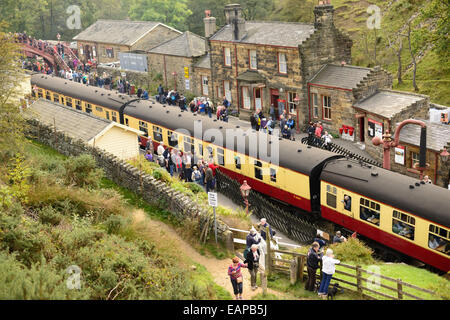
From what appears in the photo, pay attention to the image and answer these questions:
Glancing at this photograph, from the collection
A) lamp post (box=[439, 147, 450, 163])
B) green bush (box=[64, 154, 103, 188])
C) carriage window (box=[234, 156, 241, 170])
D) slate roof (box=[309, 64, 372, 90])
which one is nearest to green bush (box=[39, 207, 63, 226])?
green bush (box=[64, 154, 103, 188])

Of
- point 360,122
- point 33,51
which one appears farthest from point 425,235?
point 33,51

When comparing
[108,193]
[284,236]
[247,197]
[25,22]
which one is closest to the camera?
[108,193]

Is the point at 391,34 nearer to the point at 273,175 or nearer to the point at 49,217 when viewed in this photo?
the point at 273,175

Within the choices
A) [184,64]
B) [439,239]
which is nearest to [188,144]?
[439,239]

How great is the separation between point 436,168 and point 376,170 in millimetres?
6687

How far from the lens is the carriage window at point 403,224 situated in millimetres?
17719

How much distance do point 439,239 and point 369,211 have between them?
117 inches

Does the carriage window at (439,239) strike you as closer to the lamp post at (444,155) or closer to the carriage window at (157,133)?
the lamp post at (444,155)

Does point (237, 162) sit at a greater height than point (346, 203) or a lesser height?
lesser

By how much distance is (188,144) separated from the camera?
28.5 metres

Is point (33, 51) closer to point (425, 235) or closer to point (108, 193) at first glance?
point (108, 193)

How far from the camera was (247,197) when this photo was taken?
2308cm

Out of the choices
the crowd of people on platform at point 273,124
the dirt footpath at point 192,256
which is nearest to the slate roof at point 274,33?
the crowd of people on platform at point 273,124

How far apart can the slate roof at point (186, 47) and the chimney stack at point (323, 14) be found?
13.0m
